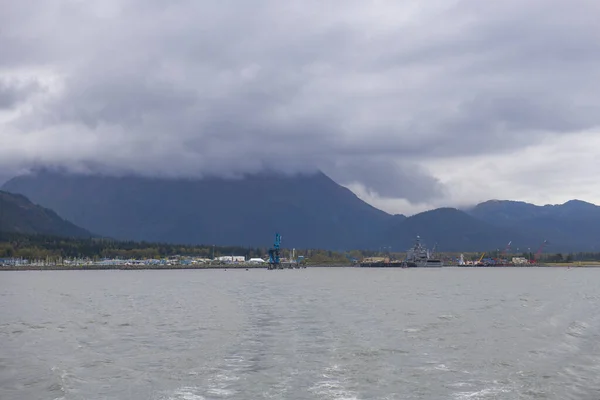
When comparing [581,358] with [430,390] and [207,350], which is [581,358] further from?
[207,350]

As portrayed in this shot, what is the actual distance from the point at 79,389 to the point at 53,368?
726 centimetres

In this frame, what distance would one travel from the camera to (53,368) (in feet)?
144

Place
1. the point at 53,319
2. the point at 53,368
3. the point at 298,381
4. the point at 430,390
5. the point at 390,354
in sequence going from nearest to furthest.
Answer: the point at 430,390
the point at 298,381
the point at 53,368
the point at 390,354
the point at 53,319

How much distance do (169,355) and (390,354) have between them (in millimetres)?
15961

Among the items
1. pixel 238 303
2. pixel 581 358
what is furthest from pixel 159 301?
pixel 581 358

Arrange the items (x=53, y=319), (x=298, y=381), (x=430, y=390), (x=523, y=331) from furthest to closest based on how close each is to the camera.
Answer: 1. (x=53, y=319)
2. (x=523, y=331)
3. (x=298, y=381)
4. (x=430, y=390)

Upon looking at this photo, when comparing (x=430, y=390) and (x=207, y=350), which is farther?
(x=207, y=350)

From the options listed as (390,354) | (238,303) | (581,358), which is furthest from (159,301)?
(581,358)

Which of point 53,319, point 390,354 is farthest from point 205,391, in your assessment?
point 53,319

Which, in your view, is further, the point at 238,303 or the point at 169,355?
the point at 238,303

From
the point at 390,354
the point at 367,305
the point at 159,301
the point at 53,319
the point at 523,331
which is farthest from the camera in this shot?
the point at 159,301

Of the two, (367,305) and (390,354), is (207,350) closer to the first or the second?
(390,354)

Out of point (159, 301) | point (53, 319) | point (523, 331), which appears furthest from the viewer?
point (159, 301)

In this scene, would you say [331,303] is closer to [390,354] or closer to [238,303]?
[238,303]
